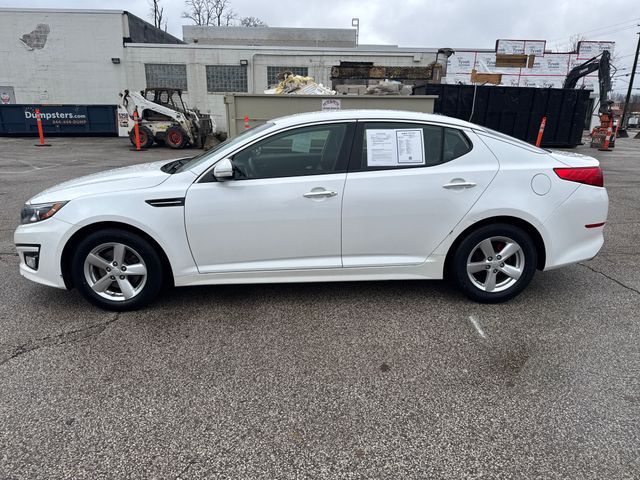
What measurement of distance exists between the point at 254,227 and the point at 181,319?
3.06 feet

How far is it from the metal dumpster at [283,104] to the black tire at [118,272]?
30.3 ft

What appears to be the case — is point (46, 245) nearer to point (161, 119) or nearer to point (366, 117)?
point (366, 117)

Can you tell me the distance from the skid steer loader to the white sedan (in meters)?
14.3

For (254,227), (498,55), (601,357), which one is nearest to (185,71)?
(498,55)

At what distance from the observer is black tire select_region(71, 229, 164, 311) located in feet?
11.5

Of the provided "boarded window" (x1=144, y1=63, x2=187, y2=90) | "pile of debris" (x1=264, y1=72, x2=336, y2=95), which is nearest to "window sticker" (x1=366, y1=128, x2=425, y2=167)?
"pile of debris" (x1=264, y1=72, x2=336, y2=95)

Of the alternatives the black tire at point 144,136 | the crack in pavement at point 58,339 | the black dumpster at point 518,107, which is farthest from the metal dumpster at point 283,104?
the crack in pavement at point 58,339

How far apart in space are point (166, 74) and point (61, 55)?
508 cm

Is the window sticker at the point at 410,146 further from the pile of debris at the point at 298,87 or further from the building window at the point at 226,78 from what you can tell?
the building window at the point at 226,78

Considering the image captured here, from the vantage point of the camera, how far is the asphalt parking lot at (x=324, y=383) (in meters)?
2.19

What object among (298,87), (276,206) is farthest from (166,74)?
(276,206)

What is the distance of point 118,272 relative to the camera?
361cm

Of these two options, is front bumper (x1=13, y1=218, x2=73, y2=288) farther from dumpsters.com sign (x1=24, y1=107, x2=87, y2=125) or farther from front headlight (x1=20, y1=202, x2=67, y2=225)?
dumpsters.com sign (x1=24, y1=107, x2=87, y2=125)

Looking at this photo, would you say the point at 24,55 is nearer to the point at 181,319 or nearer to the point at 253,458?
the point at 181,319
